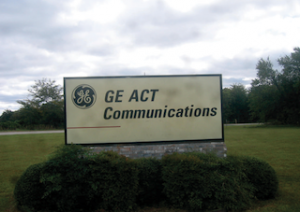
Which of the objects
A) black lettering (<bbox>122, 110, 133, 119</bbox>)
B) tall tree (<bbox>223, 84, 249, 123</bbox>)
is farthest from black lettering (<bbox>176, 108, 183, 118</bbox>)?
tall tree (<bbox>223, 84, 249, 123</bbox>)

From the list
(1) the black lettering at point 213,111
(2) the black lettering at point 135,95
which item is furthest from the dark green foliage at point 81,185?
(1) the black lettering at point 213,111

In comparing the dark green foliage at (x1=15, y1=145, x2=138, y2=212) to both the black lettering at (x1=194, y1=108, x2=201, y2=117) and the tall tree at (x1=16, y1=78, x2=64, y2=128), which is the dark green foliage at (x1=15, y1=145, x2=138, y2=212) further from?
the tall tree at (x1=16, y1=78, x2=64, y2=128)

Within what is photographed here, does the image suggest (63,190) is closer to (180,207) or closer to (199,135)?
(180,207)

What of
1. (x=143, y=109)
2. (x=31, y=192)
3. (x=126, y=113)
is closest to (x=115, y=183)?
(x=31, y=192)

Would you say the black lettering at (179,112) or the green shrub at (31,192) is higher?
the black lettering at (179,112)

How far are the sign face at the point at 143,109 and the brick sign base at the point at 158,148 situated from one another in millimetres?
128

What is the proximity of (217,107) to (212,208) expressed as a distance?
2.58 m

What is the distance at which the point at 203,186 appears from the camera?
15.1 ft

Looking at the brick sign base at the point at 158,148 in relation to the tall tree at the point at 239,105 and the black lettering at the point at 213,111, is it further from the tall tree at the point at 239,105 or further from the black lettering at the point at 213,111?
the tall tree at the point at 239,105

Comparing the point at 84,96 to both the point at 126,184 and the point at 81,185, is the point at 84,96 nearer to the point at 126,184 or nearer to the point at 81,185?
the point at 81,185

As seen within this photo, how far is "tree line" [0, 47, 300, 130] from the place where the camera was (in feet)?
116

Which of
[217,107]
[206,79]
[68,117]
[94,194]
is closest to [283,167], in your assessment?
[217,107]

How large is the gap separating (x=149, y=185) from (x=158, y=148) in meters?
1.14

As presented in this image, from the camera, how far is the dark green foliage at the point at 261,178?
5219mm
